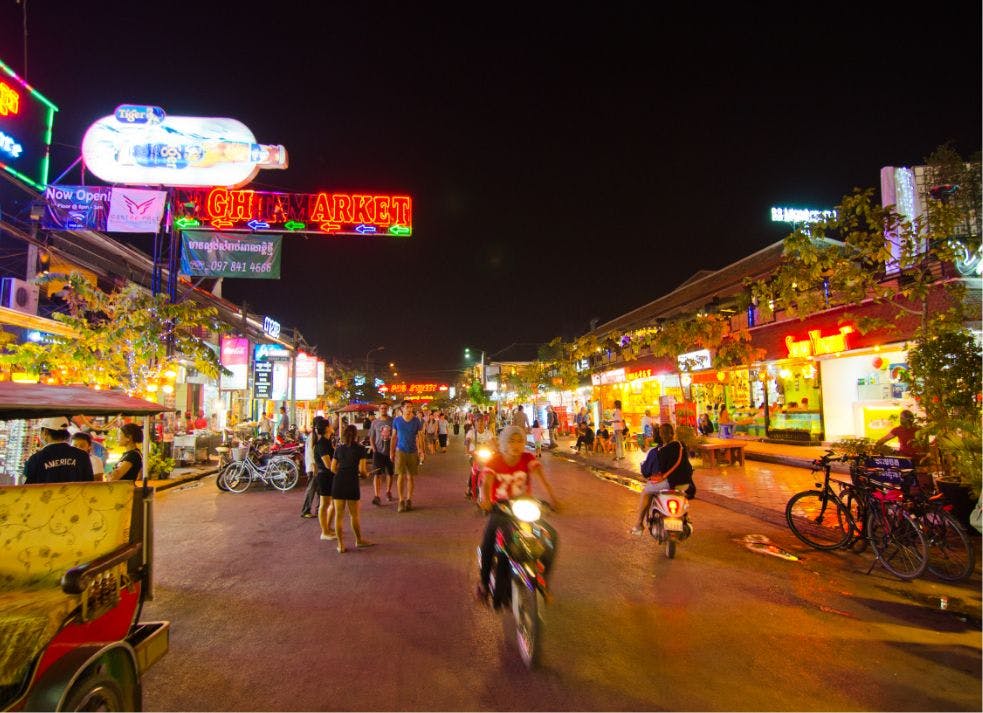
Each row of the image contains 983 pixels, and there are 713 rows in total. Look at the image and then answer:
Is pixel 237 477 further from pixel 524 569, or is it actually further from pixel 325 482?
pixel 524 569

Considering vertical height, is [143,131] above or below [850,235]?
above

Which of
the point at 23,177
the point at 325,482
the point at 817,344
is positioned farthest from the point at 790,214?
the point at 23,177

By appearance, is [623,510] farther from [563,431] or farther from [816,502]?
[563,431]

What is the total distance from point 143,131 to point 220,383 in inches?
360

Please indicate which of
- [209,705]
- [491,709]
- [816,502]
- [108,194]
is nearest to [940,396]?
[816,502]

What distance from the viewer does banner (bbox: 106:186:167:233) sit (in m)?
15.3

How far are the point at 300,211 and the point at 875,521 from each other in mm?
17247

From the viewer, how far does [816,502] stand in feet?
25.8

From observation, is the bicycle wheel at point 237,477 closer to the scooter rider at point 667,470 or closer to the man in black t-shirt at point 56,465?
the man in black t-shirt at point 56,465

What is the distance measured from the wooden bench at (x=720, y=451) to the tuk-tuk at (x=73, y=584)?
1484 centimetres

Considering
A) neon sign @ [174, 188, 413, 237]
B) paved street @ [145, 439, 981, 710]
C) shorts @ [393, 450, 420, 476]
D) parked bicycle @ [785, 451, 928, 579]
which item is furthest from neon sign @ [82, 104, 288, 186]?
parked bicycle @ [785, 451, 928, 579]

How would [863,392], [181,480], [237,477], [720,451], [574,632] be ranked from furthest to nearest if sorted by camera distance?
[863,392]
[720,451]
[181,480]
[237,477]
[574,632]

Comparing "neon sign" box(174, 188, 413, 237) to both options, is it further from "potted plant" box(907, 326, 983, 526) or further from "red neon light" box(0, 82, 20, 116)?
"potted plant" box(907, 326, 983, 526)

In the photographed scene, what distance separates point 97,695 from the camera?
9.49 feet
